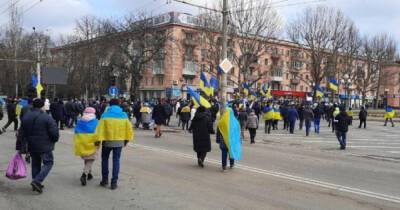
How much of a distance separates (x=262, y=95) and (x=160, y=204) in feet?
152

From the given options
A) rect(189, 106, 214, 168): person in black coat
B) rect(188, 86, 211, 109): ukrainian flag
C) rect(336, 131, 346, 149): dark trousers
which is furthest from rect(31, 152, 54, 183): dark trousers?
rect(336, 131, 346, 149): dark trousers

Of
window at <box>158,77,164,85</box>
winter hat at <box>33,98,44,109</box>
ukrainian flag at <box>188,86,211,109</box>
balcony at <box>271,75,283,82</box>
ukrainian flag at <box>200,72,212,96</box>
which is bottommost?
winter hat at <box>33,98,44,109</box>

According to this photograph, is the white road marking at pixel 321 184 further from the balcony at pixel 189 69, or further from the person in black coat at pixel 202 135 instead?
the balcony at pixel 189 69

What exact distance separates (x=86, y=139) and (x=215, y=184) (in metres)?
2.61

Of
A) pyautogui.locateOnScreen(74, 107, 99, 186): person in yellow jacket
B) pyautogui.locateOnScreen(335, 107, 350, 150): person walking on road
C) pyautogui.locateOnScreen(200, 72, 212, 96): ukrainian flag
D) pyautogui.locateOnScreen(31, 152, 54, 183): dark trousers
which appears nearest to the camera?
pyautogui.locateOnScreen(31, 152, 54, 183): dark trousers

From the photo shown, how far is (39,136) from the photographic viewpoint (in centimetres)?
770

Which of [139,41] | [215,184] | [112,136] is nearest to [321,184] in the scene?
[215,184]

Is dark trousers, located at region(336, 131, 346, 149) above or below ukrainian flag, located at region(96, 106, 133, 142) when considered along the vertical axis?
below

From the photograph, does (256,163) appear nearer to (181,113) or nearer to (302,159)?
(302,159)

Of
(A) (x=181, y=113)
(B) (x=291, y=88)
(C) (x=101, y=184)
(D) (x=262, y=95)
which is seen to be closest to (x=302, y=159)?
(C) (x=101, y=184)

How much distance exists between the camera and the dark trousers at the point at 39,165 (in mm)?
7645

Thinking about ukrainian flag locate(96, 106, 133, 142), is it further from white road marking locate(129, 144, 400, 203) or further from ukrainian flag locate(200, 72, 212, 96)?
ukrainian flag locate(200, 72, 212, 96)

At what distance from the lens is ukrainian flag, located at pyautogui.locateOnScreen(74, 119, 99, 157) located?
335 inches

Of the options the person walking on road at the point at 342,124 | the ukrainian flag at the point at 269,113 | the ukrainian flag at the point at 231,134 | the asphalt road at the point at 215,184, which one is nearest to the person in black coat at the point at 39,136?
the asphalt road at the point at 215,184
